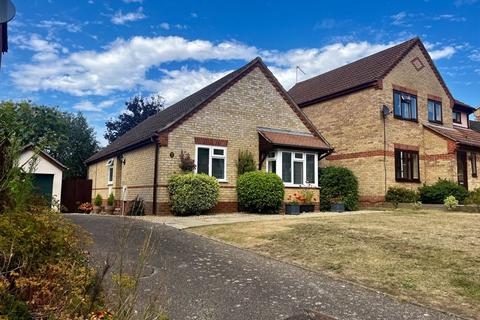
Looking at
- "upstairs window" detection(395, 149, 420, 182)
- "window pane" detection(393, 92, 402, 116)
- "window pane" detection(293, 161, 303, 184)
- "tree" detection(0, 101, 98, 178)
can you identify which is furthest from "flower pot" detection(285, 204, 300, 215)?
"tree" detection(0, 101, 98, 178)

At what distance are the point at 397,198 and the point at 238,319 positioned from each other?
19.1 meters

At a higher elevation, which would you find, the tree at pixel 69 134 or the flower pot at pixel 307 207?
the tree at pixel 69 134

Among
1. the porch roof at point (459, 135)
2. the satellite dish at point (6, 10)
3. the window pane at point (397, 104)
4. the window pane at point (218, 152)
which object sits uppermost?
the window pane at point (397, 104)

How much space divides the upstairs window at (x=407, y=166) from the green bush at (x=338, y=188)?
3.35m

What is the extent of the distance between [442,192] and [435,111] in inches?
277

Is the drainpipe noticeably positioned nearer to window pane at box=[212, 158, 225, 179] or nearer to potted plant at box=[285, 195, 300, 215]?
window pane at box=[212, 158, 225, 179]

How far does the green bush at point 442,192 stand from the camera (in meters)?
21.2

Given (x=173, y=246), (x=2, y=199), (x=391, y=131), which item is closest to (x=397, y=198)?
(x=391, y=131)

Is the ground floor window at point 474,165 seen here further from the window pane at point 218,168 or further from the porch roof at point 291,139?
the window pane at point 218,168

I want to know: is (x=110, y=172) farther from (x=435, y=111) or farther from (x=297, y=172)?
(x=435, y=111)

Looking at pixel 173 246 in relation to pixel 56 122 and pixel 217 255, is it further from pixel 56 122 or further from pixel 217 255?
pixel 56 122

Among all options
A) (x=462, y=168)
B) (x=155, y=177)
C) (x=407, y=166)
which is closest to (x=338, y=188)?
(x=407, y=166)

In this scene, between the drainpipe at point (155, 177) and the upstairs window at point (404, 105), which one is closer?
the drainpipe at point (155, 177)

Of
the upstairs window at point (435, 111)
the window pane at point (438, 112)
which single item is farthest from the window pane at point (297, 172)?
the window pane at point (438, 112)
